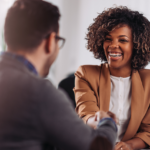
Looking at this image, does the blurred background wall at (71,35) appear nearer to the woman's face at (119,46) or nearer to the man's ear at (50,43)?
the woman's face at (119,46)

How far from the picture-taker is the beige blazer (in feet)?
4.63

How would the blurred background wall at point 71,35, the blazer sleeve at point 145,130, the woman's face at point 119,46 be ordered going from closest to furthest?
the blazer sleeve at point 145,130
the woman's face at point 119,46
the blurred background wall at point 71,35

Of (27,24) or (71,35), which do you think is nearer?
(27,24)

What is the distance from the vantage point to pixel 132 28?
60.2 inches

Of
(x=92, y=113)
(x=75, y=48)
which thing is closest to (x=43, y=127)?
(x=92, y=113)

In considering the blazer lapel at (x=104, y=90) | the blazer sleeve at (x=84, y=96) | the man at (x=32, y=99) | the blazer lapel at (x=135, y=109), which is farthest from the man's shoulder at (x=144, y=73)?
the man at (x=32, y=99)

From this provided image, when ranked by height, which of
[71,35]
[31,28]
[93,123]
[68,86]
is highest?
[71,35]

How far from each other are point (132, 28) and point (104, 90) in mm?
471

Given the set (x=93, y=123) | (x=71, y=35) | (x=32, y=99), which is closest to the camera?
(x=32, y=99)

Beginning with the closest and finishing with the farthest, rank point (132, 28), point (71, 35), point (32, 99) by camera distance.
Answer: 1. point (32, 99)
2. point (132, 28)
3. point (71, 35)

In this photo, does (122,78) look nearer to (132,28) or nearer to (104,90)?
(104,90)

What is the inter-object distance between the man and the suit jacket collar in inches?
25.3

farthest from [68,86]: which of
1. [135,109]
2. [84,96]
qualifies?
[135,109]

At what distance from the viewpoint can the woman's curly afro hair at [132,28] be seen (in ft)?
4.99
